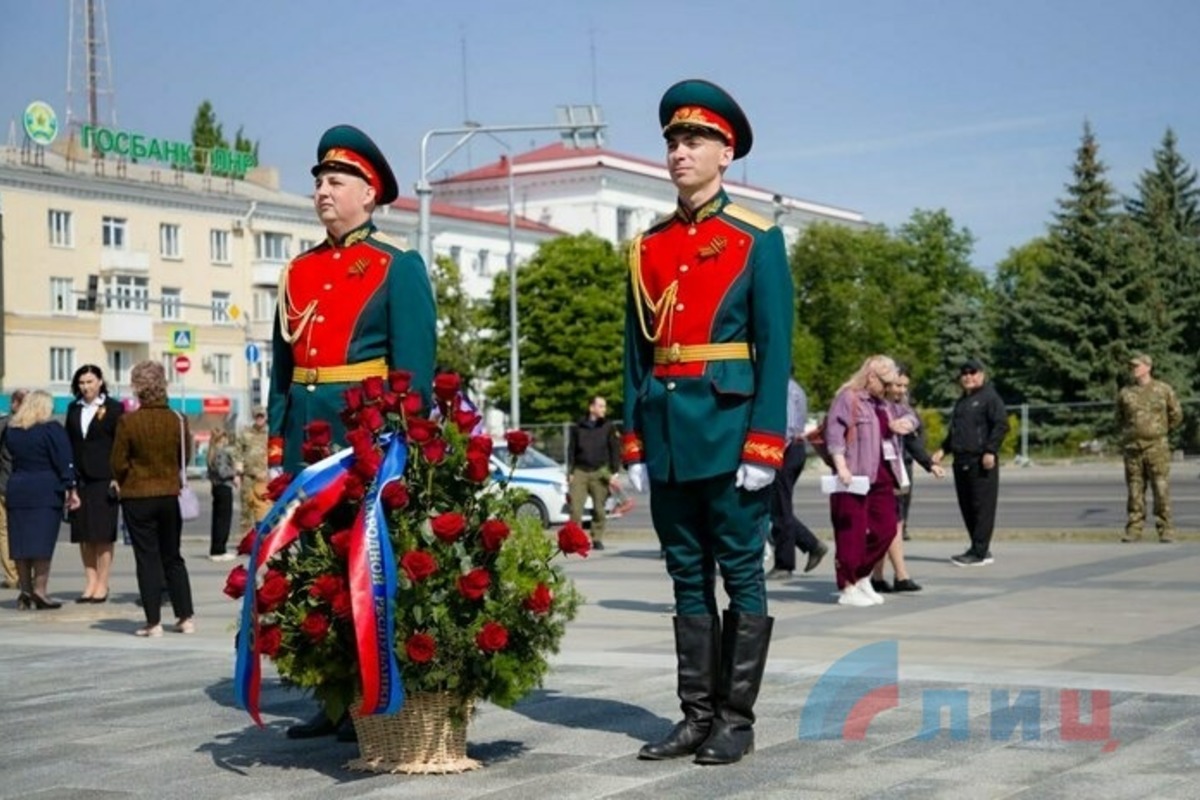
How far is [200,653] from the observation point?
450 inches

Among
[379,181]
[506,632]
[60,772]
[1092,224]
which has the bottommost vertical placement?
[60,772]

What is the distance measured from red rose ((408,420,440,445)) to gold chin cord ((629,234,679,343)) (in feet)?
3.16

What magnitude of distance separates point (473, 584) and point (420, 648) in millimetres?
282

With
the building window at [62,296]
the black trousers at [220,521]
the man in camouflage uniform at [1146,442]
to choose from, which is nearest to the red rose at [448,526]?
the man in camouflage uniform at [1146,442]

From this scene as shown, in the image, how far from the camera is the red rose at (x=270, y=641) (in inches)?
271

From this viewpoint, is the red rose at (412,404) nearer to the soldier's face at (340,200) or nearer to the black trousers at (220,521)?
the soldier's face at (340,200)

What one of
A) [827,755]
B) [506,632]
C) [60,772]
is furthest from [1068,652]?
[60,772]

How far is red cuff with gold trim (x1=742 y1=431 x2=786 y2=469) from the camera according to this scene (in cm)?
711

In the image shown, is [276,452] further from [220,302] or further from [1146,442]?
[220,302]

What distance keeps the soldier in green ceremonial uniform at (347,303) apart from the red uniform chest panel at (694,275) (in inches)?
38.1

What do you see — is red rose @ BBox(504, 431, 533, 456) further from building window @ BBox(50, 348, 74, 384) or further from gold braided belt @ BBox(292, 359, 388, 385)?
building window @ BBox(50, 348, 74, 384)

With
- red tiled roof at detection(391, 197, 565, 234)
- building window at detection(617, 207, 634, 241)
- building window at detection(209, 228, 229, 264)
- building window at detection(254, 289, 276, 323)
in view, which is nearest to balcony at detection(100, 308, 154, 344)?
building window at detection(209, 228, 229, 264)

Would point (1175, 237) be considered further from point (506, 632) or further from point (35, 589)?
point (506, 632)

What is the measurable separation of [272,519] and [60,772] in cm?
126
